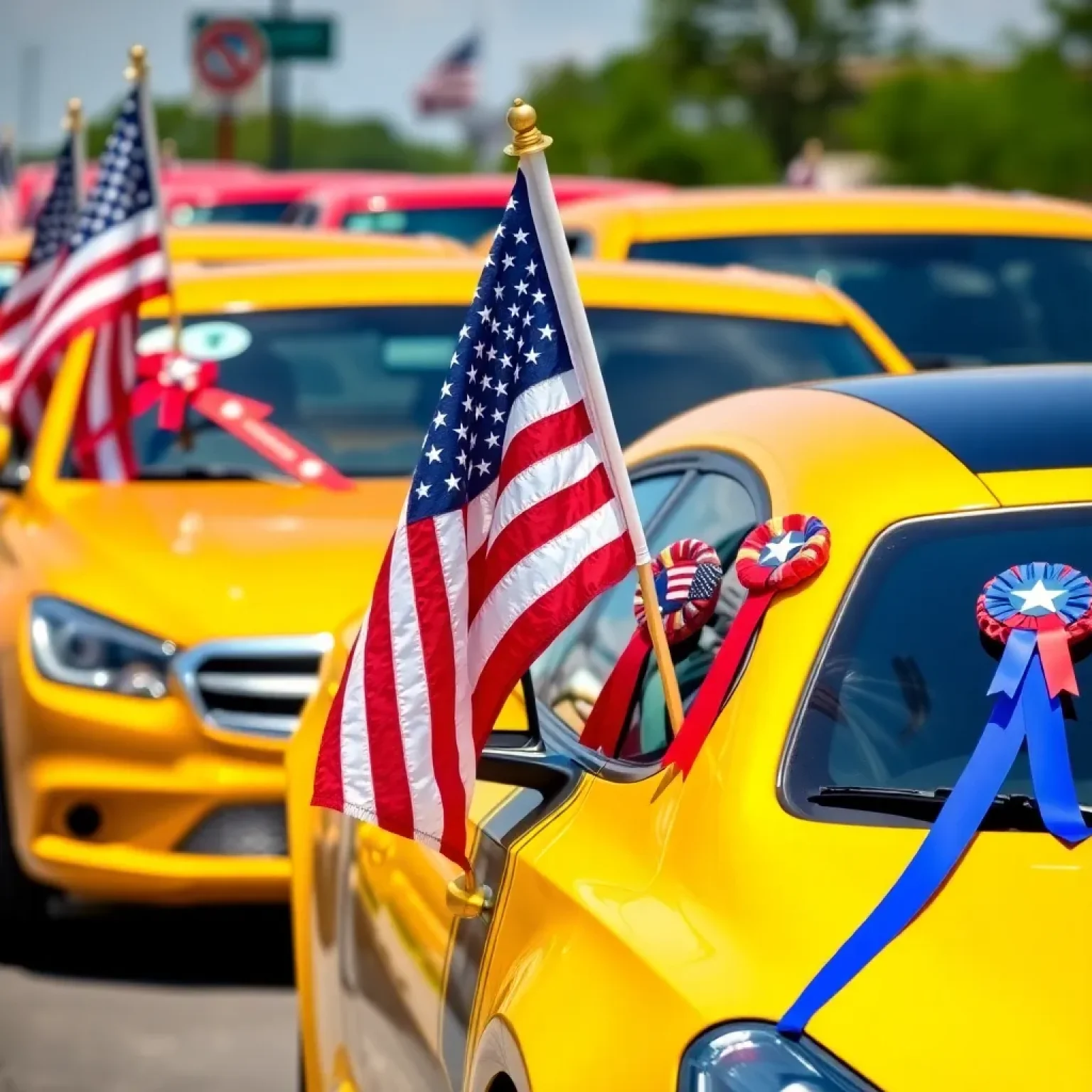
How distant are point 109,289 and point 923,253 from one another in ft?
10.8

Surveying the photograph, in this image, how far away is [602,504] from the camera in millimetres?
3336

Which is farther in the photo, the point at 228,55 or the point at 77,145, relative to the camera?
the point at 228,55

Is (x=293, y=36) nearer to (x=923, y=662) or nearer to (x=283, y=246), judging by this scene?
(x=283, y=246)

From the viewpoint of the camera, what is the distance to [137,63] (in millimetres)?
7539

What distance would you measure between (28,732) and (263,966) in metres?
0.84

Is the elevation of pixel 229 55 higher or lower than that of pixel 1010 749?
higher

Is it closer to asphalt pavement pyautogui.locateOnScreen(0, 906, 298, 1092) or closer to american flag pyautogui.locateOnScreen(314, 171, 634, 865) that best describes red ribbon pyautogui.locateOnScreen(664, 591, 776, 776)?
american flag pyautogui.locateOnScreen(314, 171, 634, 865)

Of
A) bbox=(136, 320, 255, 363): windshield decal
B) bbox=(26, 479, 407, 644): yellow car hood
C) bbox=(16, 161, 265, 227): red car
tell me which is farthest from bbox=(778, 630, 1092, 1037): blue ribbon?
bbox=(16, 161, 265, 227): red car

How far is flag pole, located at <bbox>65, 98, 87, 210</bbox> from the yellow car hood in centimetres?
190

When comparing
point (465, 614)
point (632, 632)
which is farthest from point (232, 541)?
point (465, 614)

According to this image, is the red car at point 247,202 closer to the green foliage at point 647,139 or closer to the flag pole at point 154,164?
the flag pole at point 154,164

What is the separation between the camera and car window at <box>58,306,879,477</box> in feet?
24.0

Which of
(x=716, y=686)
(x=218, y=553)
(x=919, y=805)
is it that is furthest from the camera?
(x=218, y=553)

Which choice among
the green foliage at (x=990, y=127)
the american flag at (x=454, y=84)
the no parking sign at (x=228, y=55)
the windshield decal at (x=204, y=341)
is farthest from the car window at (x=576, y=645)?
the green foliage at (x=990, y=127)
